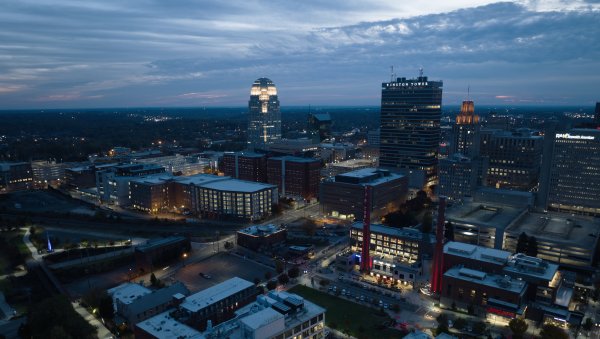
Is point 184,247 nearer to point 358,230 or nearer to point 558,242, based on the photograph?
point 358,230

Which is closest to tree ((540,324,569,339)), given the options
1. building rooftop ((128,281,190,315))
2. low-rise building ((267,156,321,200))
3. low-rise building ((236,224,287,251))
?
building rooftop ((128,281,190,315))

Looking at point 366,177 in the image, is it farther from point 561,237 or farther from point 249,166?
point 249,166

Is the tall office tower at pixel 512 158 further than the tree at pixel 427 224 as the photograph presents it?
Yes

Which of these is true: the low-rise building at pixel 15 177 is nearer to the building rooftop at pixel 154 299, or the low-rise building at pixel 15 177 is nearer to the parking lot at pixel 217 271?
the parking lot at pixel 217 271

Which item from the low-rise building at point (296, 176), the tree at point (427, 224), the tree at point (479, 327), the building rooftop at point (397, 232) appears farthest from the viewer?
the low-rise building at point (296, 176)

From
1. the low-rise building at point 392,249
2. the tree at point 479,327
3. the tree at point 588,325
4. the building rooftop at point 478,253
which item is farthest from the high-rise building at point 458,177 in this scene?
the tree at point 479,327
